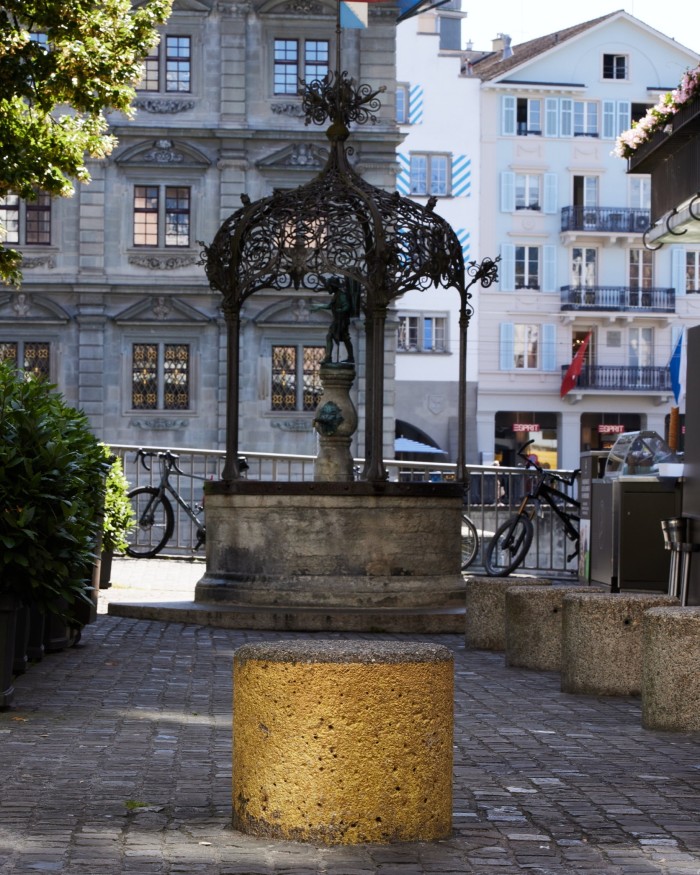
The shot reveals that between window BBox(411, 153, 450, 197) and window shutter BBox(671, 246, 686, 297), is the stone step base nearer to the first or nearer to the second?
window BBox(411, 153, 450, 197)

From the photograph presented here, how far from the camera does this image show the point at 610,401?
6494 cm

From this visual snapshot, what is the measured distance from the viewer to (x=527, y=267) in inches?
2564

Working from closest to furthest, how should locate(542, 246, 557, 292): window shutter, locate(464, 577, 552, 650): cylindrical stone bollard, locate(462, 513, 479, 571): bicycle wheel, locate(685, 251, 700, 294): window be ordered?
locate(464, 577, 552, 650): cylindrical stone bollard < locate(462, 513, 479, 571): bicycle wheel < locate(542, 246, 557, 292): window shutter < locate(685, 251, 700, 294): window

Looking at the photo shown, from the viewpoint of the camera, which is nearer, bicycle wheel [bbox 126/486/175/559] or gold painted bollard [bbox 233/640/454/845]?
gold painted bollard [bbox 233/640/454/845]

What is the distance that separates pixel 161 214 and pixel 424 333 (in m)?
18.6

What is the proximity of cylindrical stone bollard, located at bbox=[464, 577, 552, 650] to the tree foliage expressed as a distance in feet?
32.6

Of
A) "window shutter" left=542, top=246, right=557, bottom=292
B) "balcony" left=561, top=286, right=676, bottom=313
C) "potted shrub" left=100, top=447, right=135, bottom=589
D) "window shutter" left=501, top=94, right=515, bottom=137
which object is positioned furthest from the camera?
"window shutter" left=501, top=94, right=515, bottom=137

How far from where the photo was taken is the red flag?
62188 mm

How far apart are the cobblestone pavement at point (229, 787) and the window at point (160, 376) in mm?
34746

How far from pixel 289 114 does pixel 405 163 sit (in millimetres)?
18540

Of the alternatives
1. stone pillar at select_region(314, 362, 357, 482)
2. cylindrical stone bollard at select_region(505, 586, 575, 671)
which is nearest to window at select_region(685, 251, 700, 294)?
stone pillar at select_region(314, 362, 357, 482)

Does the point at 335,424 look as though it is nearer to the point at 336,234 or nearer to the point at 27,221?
the point at 336,234

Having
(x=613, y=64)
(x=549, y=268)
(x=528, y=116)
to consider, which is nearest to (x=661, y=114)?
(x=549, y=268)

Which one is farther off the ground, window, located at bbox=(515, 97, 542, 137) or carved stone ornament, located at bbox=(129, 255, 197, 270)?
window, located at bbox=(515, 97, 542, 137)
